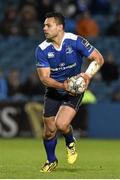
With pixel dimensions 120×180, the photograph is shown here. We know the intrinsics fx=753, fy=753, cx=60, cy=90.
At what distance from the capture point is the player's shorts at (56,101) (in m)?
10.7

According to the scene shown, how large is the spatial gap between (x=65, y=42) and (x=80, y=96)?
817 mm

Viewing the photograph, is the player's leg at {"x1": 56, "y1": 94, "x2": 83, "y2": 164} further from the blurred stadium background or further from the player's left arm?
the blurred stadium background

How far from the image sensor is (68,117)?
10.4 metres

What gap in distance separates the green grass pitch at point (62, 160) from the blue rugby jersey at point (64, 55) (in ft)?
4.60

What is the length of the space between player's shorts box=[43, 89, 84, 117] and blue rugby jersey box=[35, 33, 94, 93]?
0.92 feet

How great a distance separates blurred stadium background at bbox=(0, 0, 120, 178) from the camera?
19344 millimetres

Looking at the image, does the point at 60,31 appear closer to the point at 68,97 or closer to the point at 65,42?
the point at 65,42

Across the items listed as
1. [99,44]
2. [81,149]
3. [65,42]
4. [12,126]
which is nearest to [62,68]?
[65,42]

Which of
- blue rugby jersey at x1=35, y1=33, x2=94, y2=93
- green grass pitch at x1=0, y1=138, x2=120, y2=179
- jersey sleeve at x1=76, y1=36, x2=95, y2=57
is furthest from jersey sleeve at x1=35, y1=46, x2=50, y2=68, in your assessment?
green grass pitch at x1=0, y1=138, x2=120, y2=179

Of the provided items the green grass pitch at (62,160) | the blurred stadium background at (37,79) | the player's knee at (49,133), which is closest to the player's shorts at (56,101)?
the player's knee at (49,133)

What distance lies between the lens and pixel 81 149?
1627 centimetres

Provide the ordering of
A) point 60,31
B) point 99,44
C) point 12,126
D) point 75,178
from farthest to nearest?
point 99,44 < point 12,126 < point 60,31 < point 75,178

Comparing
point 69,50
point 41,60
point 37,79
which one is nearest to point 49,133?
point 41,60

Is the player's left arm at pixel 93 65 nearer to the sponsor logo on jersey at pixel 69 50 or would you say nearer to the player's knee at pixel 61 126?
the sponsor logo on jersey at pixel 69 50
